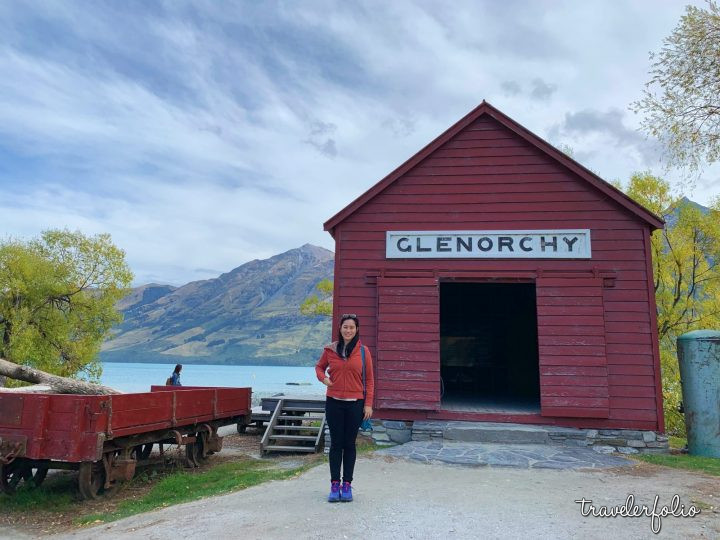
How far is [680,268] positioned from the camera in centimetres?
1848

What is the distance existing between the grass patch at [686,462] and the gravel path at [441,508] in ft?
1.60

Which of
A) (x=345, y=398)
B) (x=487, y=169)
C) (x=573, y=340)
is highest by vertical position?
(x=487, y=169)

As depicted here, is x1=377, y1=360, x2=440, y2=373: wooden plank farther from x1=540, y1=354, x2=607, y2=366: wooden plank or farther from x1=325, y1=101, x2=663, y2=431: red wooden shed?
x1=540, y1=354, x2=607, y2=366: wooden plank

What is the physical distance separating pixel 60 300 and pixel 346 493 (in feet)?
72.1

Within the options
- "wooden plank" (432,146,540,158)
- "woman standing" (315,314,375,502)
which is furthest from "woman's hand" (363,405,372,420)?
"wooden plank" (432,146,540,158)

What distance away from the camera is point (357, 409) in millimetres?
5434

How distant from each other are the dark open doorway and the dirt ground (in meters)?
7.64

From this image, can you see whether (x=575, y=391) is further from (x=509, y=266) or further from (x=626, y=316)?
(x=509, y=266)

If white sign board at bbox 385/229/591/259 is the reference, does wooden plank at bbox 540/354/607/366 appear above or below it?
below

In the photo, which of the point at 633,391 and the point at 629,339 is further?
the point at 629,339

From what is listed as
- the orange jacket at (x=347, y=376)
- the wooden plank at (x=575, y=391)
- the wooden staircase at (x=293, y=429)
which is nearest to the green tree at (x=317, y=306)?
the wooden staircase at (x=293, y=429)

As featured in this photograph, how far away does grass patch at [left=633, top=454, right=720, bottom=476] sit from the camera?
24.8ft

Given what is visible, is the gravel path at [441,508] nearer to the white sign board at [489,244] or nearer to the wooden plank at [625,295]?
the wooden plank at [625,295]

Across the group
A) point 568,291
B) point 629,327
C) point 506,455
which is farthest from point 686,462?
point 568,291
